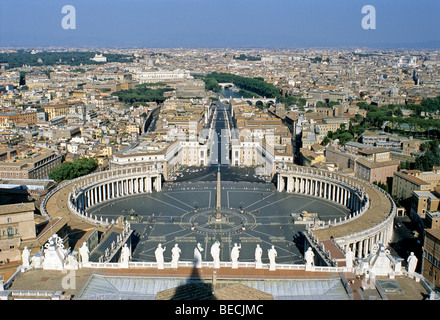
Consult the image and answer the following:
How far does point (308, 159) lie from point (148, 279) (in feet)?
139

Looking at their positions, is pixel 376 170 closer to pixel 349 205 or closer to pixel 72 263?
pixel 349 205

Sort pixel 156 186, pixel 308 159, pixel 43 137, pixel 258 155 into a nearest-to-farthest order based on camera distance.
→ pixel 156 186 < pixel 308 159 < pixel 258 155 < pixel 43 137

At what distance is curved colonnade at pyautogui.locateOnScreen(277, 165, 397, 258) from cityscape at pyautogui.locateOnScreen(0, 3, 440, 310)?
0.49ft

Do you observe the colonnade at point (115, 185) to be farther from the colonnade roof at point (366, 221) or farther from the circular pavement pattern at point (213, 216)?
the colonnade roof at point (366, 221)

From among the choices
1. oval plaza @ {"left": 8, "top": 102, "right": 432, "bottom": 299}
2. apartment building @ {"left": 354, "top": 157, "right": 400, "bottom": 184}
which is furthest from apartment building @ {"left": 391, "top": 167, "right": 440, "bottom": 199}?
oval plaza @ {"left": 8, "top": 102, "right": 432, "bottom": 299}

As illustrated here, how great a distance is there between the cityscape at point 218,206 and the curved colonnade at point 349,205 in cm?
15

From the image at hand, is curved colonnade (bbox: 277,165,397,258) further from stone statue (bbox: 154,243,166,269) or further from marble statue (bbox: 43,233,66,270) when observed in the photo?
marble statue (bbox: 43,233,66,270)

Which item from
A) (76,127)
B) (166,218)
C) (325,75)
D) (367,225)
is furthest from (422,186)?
(325,75)

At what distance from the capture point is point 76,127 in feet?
252

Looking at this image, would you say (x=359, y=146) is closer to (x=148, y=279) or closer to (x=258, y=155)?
(x=258, y=155)

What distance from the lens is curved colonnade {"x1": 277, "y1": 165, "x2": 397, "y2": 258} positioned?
3388 cm

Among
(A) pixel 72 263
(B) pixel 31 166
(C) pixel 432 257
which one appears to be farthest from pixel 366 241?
(B) pixel 31 166

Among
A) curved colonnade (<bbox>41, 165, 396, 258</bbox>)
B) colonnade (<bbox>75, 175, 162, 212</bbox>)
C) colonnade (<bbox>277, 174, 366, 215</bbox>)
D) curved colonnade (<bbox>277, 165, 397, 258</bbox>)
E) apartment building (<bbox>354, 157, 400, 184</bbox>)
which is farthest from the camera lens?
apartment building (<bbox>354, 157, 400, 184</bbox>)
